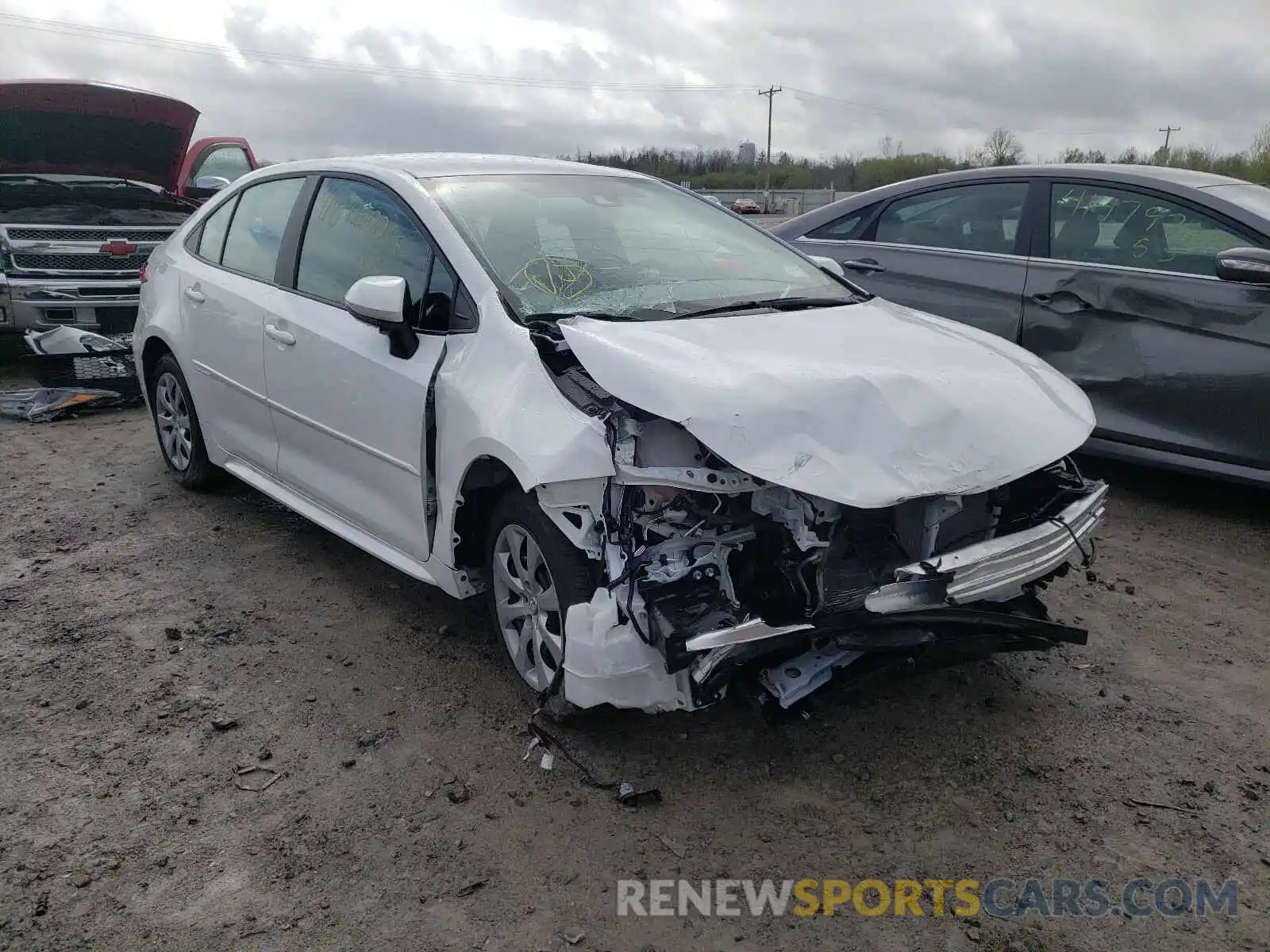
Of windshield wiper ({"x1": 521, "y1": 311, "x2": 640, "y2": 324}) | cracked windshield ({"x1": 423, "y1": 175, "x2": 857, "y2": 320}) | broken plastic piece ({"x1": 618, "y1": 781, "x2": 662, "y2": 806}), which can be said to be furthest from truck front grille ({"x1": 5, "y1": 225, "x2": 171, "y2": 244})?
broken plastic piece ({"x1": 618, "y1": 781, "x2": 662, "y2": 806})

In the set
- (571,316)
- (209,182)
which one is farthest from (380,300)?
(209,182)

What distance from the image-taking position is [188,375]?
4969 mm

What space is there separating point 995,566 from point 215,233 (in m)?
4.06

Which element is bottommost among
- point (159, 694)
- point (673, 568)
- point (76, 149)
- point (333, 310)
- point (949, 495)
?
point (159, 694)

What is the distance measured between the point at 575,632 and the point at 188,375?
311 centimetres

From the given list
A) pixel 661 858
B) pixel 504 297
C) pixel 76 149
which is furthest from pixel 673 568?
pixel 76 149

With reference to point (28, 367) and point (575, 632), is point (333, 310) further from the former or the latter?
point (28, 367)

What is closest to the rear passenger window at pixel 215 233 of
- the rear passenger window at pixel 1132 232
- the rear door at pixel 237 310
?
the rear door at pixel 237 310

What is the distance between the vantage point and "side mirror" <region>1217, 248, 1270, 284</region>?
4.45m

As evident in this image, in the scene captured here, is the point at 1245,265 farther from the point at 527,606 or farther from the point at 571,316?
the point at 527,606

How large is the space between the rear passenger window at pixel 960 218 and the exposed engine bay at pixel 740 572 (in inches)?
121

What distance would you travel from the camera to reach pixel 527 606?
3234mm

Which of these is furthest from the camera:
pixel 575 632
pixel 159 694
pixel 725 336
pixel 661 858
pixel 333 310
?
pixel 333 310

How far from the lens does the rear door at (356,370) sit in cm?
343
